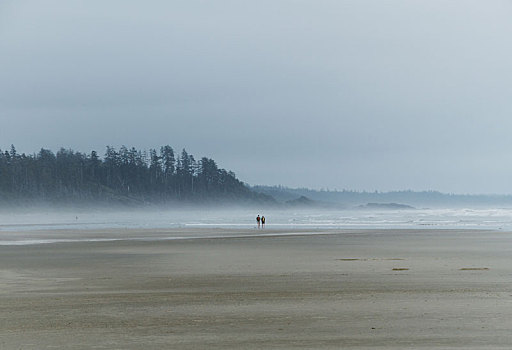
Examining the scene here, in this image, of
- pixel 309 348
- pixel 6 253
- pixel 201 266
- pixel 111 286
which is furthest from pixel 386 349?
pixel 6 253

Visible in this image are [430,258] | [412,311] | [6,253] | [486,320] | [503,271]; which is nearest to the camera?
[486,320]

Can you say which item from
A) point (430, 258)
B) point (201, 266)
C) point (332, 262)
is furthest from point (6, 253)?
point (430, 258)

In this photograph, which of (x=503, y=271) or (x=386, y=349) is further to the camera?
(x=503, y=271)

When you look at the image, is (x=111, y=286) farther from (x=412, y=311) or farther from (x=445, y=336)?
(x=445, y=336)

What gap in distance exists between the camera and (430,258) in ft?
92.0

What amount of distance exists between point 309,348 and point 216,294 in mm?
6465

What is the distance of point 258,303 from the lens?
14.7 meters

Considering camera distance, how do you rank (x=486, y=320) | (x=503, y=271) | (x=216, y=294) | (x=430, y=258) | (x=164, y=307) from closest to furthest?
(x=486, y=320) → (x=164, y=307) → (x=216, y=294) → (x=503, y=271) → (x=430, y=258)

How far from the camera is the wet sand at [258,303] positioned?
35.9ft

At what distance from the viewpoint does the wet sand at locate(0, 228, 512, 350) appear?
430 inches

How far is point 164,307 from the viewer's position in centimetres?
1438

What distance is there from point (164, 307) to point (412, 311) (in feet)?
14.5

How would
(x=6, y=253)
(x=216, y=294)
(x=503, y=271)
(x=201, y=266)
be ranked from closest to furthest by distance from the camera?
(x=216, y=294), (x=503, y=271), (x=201, y=266), (x=6, y=253)

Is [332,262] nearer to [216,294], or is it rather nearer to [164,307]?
[216,294]
